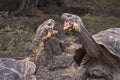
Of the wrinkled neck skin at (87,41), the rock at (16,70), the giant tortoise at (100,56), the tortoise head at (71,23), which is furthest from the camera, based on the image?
the giant tortoise at (100,56)

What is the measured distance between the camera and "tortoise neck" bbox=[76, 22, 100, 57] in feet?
11.4

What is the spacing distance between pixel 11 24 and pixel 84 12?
8.33 feet

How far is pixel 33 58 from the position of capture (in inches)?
121

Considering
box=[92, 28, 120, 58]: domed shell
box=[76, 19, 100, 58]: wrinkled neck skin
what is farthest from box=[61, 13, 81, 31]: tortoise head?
box=[92, 28, 120, 58]: domed shell

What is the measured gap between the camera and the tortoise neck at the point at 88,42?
3470 mm

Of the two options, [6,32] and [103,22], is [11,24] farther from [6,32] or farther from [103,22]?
[103,22]

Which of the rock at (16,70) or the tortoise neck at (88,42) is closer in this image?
the rock at (16,70)

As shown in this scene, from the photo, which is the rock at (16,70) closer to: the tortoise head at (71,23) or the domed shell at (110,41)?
the tortoise head at (71,23)

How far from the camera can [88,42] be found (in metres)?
3.61

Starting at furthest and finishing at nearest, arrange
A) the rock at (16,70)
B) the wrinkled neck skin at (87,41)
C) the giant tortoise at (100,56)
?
the giant tortoise at (100,56) < the wrinkled neck skin at (87,41) < the rock at (16,70)

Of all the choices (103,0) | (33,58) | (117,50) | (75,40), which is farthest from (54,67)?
(103,0)

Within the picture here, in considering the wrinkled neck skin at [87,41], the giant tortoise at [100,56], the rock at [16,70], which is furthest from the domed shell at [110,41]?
the rock at [16,70]

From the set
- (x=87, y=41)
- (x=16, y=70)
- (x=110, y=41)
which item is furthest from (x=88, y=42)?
(x=16, y=70)

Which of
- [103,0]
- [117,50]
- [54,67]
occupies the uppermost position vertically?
[117,50]
